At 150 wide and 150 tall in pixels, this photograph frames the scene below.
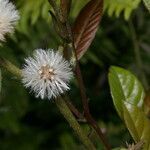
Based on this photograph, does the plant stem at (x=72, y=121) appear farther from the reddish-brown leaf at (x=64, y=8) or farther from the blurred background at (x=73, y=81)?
the blurred background at (x=73, y=81)

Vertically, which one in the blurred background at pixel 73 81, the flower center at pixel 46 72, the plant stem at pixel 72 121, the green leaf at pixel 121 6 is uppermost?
the flower center at pixel 46 72

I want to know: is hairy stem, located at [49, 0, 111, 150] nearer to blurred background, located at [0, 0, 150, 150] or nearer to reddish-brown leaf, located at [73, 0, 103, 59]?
reddish-brown leaf, located at [73, 0, 103, 59]

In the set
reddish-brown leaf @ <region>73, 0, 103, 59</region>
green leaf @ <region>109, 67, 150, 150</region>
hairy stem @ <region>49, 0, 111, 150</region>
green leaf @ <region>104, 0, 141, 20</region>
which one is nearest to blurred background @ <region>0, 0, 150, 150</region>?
green leaf @ <region>104, 0, 141, 20</region>

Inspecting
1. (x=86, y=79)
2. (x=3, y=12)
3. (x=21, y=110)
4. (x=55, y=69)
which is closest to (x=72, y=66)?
(x=55, y=69)

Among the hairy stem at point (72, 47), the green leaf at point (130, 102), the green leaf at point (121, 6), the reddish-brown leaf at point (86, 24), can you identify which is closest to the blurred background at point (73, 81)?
the green leaf at point (121, 6)

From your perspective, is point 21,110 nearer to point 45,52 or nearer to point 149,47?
point 149,47
